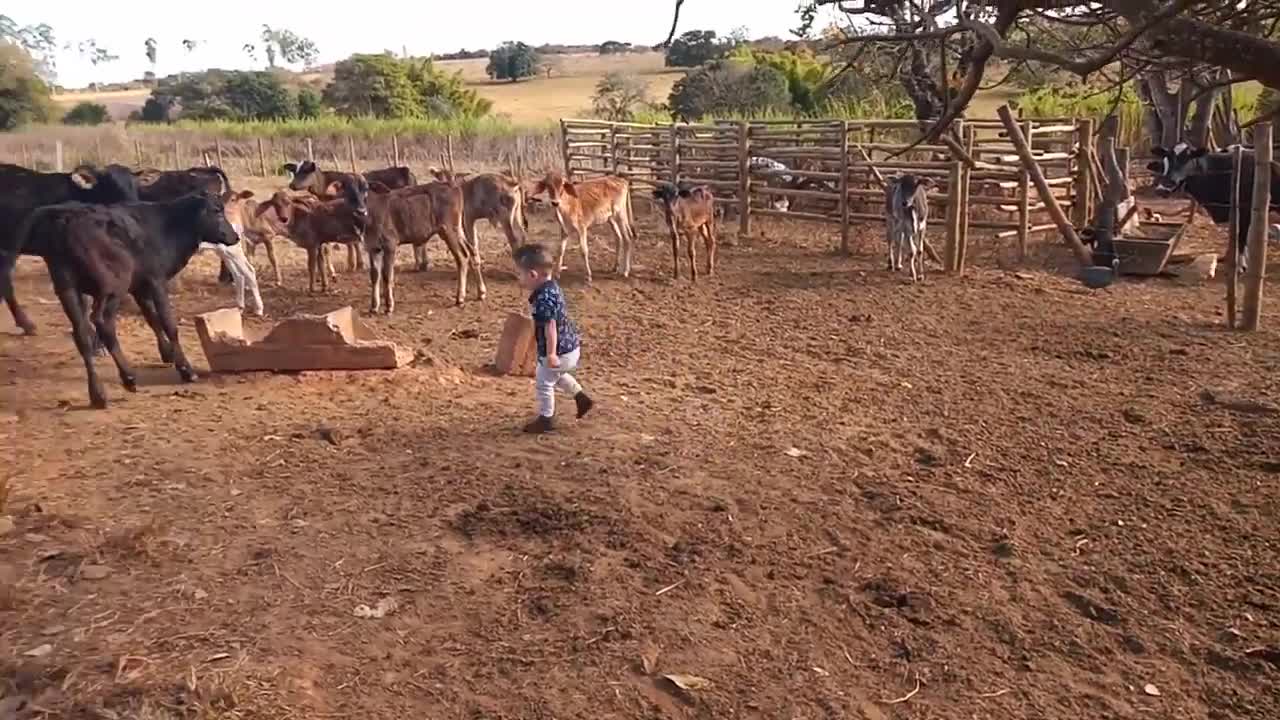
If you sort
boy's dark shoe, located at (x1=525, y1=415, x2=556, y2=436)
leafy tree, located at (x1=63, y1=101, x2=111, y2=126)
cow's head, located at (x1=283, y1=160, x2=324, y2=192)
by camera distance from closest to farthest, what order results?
boy's dark shoe, located at (x1=525, y1=415, x2=556, y2=436), cow's head, located at (x1=283, y1=160, x2=324, y2=192), leafy tree, located at (x1=63, y1=101, x2=111, y2=126)

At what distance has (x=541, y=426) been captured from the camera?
6.57 m

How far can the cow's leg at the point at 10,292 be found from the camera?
9711 mm

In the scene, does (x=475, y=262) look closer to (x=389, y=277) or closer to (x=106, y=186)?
(x=389, y=277)

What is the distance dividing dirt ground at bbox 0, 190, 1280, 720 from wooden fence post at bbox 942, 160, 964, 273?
3.83 meters

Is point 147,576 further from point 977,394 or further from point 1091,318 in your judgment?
point 1091,318

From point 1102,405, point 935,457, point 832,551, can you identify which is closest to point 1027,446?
point 935,457

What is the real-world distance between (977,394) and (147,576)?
5.68 metres

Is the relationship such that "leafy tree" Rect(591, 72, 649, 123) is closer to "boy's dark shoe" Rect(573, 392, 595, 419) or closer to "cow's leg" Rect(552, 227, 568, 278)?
"cow's leg" Rect(552, 227, 568, 278)

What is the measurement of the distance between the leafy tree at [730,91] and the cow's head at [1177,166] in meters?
15.9

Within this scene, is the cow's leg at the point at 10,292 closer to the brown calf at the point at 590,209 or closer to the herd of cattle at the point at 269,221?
the herd of cattle at the point at 269,221

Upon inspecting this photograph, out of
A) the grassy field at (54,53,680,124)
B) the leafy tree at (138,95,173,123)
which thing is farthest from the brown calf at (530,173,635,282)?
the leafy tree at (138,95,173,123)

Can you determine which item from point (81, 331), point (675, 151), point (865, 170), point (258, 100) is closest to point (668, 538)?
point (81, 331)

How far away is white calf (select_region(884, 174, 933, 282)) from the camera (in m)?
12.3

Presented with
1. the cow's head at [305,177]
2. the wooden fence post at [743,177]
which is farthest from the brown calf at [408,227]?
the wooden fence post at [743,177]
